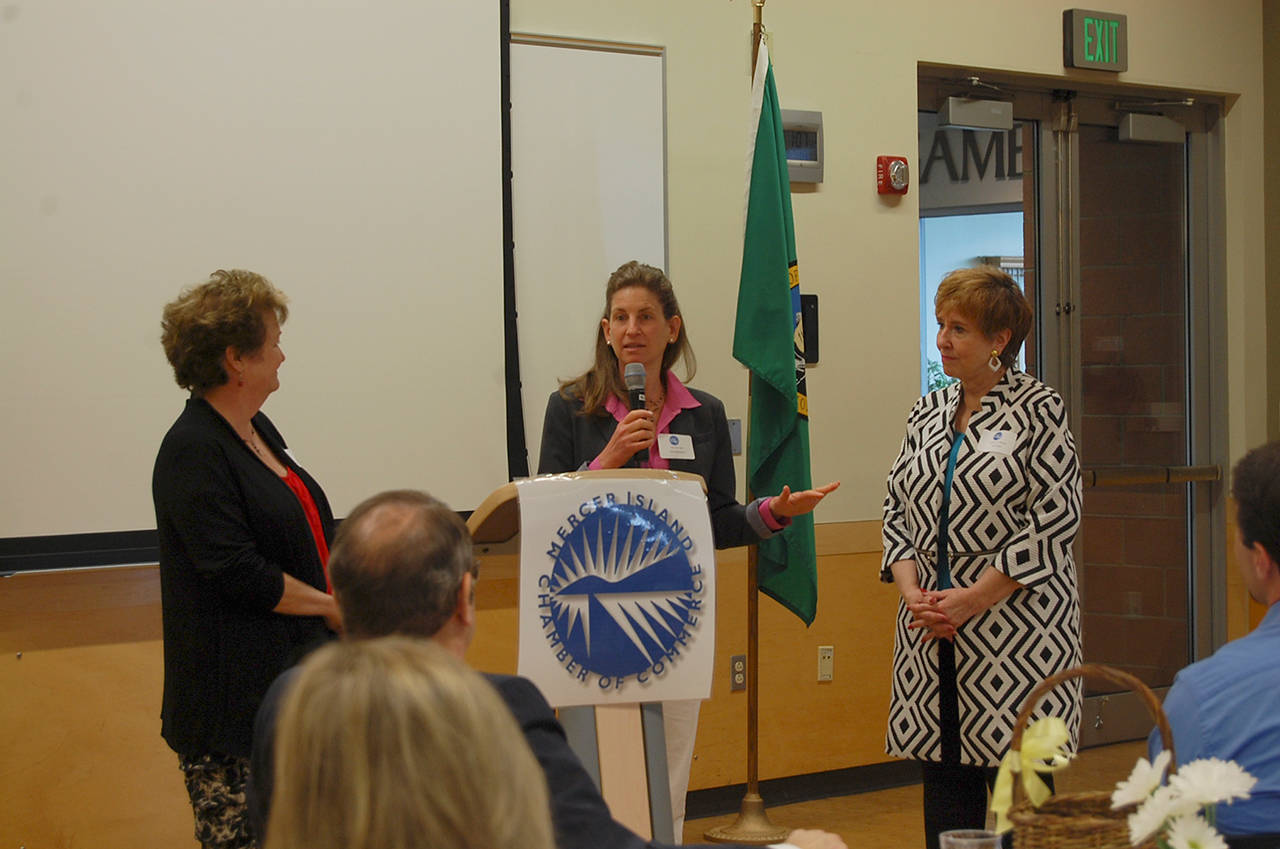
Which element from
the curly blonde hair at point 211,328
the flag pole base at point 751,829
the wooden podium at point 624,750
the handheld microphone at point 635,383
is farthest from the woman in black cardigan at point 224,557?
the flag pole base at point 751,829

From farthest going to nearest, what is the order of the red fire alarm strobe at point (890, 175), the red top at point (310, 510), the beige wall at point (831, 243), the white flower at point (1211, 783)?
the red fire alarm strobe at point (890, 175), the beige wall at point (831, 243), the red top at point (310, 510), the white flower at point (1211, 783)

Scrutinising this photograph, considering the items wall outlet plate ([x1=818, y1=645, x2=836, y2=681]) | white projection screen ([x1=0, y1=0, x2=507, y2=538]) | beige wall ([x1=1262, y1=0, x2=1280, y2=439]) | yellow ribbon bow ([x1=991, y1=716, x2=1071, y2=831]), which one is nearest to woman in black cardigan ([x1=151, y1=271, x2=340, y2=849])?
white projection screen ([x1=0, y1=0, x2=507, y2=538])

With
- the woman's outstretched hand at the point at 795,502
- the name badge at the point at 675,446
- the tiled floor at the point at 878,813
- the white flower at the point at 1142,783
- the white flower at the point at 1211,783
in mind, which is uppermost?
the name badge at the point at 675,446

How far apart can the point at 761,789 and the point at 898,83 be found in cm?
254

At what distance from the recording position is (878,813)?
3963mm

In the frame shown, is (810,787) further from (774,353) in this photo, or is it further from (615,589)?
(615,589)

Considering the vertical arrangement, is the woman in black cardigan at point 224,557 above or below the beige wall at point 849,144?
below

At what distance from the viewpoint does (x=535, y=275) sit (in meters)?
3.65

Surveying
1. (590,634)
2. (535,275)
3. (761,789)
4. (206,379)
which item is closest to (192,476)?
(206,379)

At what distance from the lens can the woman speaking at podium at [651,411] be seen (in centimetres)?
267

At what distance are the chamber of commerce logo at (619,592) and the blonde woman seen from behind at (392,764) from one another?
3.43 feet

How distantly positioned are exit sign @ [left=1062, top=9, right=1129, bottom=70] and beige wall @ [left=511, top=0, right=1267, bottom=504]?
0.14 feet

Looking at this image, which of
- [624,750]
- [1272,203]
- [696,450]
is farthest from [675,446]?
[1272,203]

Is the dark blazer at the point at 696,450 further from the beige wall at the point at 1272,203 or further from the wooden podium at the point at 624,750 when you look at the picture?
the beige wall at the point at 1272,203
